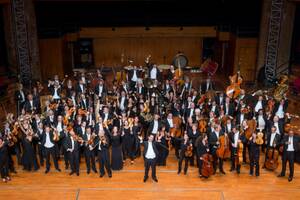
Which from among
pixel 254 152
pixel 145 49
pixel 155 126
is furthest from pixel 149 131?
pixel 145 49

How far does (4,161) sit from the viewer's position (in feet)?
27.8

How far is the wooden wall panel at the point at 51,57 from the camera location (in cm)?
1559

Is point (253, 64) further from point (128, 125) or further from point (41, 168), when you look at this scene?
point (41, 168)

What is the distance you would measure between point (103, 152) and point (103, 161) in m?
0.27

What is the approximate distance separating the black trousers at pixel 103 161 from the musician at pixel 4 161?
211 centimetres

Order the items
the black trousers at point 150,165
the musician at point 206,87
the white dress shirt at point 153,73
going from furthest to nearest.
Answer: the white dress shirt at point 153,73 < the musician at point 206,87 < the black trousers at point 150,165

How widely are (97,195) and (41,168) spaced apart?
6.33 feet

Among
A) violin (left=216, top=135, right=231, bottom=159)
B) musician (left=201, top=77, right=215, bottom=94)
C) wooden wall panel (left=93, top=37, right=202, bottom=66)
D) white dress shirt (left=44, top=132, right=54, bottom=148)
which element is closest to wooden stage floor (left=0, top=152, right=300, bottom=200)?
violin (left=216, top=135, right=231, bottom=159)

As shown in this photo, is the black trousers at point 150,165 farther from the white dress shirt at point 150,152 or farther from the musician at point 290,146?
the musician at point 290,146

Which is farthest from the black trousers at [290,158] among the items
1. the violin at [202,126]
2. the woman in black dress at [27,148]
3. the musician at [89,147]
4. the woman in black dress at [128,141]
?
the woman in black dress at [27,148]

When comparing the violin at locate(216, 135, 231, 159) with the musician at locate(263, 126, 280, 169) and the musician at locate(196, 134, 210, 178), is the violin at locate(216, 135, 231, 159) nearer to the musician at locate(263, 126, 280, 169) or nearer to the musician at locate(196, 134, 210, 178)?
the musician at locate(196, 134, 210, 178)

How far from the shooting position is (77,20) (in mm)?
16016

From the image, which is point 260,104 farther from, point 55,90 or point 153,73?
point 55,90

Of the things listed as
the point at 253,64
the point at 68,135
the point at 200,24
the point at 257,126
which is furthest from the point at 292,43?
the point at 68,135
